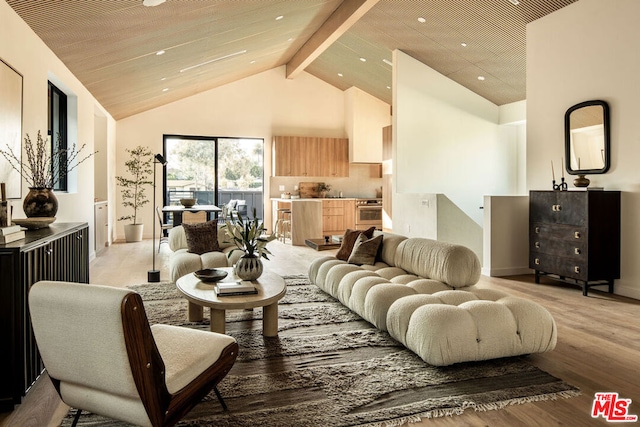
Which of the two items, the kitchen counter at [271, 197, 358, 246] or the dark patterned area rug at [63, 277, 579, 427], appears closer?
the dark patterned area rug at [63, 277, 579, 427]

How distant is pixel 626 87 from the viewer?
4730mm

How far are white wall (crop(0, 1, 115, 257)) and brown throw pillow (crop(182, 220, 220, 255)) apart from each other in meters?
1.55

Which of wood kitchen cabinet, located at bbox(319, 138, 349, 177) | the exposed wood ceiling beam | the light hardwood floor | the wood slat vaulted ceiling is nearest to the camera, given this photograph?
the light hardwood floor

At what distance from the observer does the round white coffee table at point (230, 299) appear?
3.02m

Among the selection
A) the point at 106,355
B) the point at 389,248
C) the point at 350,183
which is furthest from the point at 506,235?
the point at 350,183

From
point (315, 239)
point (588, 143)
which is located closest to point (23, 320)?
point (588, 143)

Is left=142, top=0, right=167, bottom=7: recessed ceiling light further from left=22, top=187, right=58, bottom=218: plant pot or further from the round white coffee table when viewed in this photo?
the round white coffee table

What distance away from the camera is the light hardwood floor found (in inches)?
86.9

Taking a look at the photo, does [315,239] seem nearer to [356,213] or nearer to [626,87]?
[356,213]

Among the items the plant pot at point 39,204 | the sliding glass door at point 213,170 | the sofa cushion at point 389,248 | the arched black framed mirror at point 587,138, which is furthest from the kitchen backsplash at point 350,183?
the plant pot at point 39,204

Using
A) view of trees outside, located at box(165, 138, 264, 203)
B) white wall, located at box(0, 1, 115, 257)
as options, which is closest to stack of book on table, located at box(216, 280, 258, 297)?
white wall, located at box(0, 1, 115, 257)

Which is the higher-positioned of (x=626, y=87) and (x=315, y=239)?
(x=626, y=87)

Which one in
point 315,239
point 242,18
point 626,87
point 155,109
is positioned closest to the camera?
point 626,87

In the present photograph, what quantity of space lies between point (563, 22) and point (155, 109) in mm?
8125
